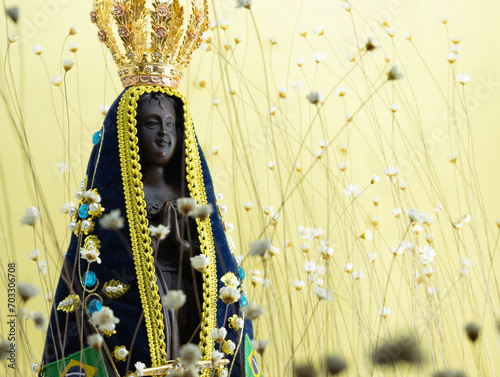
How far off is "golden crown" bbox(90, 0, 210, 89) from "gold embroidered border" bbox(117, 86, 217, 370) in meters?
0.05

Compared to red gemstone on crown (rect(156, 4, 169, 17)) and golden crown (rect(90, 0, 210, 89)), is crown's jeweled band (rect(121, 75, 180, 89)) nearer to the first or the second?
golden crown (rect(90, 0, 210, 89))

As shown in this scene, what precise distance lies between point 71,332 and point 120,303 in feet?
0.38

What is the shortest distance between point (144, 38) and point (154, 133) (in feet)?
0.77

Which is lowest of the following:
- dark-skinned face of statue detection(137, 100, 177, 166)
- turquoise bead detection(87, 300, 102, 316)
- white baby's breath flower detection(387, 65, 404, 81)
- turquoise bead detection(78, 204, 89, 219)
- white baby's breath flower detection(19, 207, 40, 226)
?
turquoise bead detection(87, 300, 102, 316)

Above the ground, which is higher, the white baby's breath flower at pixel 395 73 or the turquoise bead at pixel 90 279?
the white baby's breath flower at pixel 395 73

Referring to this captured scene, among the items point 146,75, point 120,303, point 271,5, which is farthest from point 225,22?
point 271,5

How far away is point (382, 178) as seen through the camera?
7.41 feet

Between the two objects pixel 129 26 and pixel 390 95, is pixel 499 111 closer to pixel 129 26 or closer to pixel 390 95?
pixel 390 95

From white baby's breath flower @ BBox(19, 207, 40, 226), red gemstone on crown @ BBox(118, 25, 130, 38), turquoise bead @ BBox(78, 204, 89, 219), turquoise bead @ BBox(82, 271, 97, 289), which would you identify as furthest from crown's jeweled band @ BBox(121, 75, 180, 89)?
white baby's breath flower @ BBox(19, 207, 40, 226)

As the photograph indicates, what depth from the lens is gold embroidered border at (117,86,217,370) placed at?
132 centimetres

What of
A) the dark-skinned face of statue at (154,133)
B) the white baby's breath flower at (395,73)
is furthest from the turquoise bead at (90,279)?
the white baby's breath flower at (395,73)

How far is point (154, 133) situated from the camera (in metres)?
1.47

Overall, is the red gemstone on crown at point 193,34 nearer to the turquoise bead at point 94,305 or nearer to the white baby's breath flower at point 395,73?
the turquoise bead at point 94,305

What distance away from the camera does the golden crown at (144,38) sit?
4.90ft
